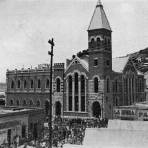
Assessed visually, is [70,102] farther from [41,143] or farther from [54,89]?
[41,143]

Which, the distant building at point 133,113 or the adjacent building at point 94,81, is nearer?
the distant building at point 133,113

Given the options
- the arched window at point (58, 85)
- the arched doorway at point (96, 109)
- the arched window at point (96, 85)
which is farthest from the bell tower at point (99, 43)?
the arched window at point (58, 85)

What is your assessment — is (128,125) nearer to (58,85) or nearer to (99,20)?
(58,85)

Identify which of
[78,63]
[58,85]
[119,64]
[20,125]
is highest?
[119,64]

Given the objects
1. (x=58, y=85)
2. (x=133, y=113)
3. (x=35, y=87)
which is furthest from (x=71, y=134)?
(x=35, y=87)

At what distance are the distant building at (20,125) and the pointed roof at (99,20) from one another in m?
17.8

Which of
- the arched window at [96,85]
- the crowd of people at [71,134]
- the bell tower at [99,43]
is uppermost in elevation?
the bell tower at [99,43]

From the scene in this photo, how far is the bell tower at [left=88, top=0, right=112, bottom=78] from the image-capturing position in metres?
46.2

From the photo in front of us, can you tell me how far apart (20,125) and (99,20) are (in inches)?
904

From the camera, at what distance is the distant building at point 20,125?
28.7 m

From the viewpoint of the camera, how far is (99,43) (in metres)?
46.7

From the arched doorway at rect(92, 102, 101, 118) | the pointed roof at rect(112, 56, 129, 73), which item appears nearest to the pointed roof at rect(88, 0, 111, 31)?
the pointed roof at rect(112, 56, 129, 73)

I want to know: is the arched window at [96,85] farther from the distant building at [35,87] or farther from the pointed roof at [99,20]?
the pointed roof at [99,20]

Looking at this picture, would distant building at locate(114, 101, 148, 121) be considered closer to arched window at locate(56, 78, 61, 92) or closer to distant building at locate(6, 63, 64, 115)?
distant building at locate(6, 63, 64, 115)
